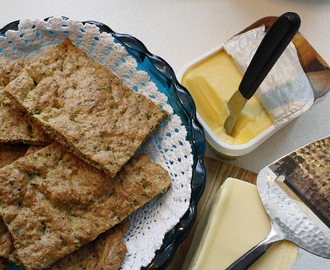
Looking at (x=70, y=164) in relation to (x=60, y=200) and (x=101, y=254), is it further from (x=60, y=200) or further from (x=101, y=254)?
(x=101, y=254)

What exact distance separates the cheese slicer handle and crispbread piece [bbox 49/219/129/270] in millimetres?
249

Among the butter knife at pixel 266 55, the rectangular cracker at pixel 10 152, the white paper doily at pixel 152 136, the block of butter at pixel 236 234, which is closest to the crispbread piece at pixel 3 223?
the rectangular cracker at pixel 10 152

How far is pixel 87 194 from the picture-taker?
1.04 metres

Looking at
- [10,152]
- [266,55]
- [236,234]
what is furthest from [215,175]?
[10,152]

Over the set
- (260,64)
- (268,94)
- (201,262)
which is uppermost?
(260,64)

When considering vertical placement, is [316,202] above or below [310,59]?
below

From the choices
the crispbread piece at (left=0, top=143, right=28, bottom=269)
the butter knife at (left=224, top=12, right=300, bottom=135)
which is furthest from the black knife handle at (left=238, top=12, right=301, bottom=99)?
the crispbread piece at (left=0, top=143, right=28, bottom=269)

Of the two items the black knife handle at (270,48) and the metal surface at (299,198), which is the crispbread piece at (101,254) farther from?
the black knife handle at (270,48)

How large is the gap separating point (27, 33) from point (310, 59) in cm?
77

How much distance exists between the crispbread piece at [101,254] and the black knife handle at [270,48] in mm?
443

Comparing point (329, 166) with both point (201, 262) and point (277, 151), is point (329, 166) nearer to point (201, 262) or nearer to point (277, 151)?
point (277, 151)

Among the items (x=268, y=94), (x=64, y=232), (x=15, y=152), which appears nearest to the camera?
(x=64, y=232)

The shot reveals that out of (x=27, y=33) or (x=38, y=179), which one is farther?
(x=27, y=33)

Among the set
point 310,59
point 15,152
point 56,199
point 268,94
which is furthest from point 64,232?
point 310,59
